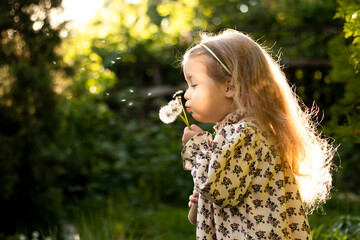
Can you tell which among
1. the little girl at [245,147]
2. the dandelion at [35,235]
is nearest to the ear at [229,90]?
the little girl at [245,147]

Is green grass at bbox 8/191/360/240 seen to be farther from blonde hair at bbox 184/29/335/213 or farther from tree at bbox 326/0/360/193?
blonde hair at bbox 184/29/335/213

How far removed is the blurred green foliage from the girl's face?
2.42 feet

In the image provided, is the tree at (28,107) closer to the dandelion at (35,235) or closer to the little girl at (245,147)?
the dandelion at (35,235)

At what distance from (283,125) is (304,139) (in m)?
0.12

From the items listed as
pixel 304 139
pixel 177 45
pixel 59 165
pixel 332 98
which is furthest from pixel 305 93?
pixel 304 139

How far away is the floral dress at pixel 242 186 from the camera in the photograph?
5.90 ft

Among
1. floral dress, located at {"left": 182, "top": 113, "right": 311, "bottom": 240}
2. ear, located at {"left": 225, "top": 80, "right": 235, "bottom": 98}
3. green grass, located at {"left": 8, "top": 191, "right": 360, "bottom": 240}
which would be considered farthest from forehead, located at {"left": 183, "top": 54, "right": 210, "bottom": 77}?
green grass, located at {"left": 8, "top": 191, "right": 360, "bottom": 240}

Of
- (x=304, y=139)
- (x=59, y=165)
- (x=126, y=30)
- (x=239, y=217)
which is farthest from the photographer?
(x=126, y=30)

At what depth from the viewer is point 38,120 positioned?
15.3 feet

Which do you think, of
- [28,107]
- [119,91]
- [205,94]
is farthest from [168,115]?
[119,91]

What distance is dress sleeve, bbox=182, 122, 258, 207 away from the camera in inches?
70.1

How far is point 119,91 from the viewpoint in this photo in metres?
7.38

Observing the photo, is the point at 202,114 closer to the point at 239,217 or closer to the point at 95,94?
the point at 239,217

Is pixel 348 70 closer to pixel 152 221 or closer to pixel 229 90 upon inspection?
pixel 229 90
